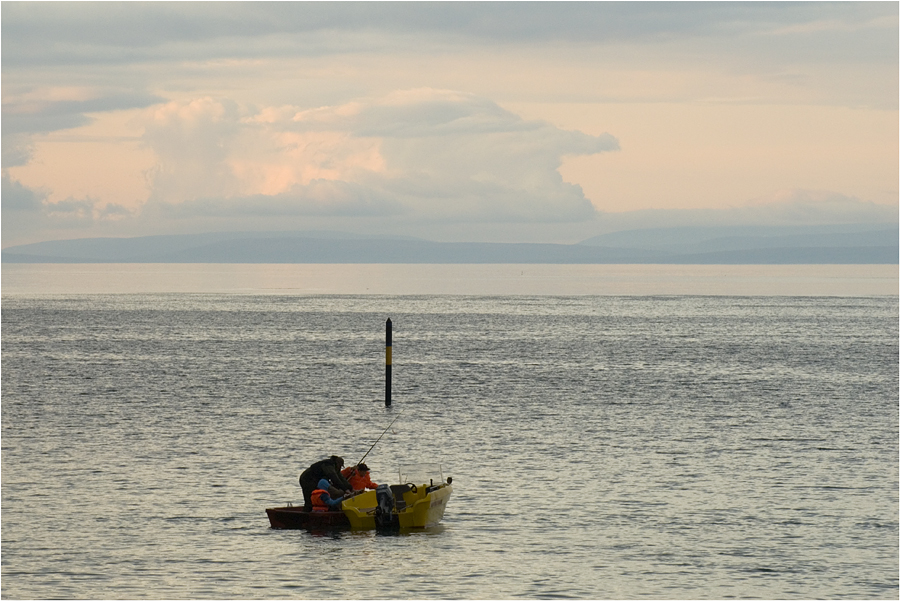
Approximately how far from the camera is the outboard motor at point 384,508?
29.1m

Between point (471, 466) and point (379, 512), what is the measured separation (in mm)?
8711

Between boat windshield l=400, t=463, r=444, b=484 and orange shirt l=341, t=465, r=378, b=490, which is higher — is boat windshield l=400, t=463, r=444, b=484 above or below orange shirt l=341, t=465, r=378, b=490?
above

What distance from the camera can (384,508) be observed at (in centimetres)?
2920

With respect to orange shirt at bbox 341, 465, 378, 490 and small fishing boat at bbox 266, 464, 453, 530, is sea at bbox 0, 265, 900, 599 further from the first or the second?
orange shirt at bbox 341, 465, 378, 490

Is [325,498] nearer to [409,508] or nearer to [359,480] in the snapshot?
[359,480]

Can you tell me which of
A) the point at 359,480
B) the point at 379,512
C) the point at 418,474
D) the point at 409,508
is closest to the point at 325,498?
the point at 379,512

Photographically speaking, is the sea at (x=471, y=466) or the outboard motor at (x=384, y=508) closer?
the sea at (x=471, y=466)

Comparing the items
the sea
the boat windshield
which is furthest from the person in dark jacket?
the sea

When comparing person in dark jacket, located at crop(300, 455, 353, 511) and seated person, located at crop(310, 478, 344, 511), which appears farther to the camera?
person in dark jacket, located at crop(300, 455, 353, 511)

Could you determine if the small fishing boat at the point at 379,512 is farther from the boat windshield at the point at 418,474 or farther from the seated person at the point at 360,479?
the seated person at the point at 360,479

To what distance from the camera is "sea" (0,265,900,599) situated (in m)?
25.0

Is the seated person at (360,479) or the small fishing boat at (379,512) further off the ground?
the seated person at (360,479)

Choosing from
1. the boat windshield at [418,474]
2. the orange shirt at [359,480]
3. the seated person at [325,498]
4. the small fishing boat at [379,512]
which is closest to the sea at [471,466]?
the small fishing boat at [379,512]

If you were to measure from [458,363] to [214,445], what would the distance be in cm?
3565
